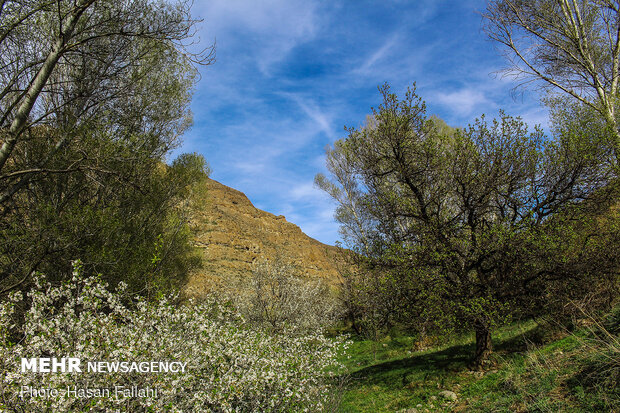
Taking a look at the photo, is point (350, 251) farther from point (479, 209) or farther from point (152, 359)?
point (152, 359)

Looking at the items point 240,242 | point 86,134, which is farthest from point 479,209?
point 240,242

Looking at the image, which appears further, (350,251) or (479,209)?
(350,251)

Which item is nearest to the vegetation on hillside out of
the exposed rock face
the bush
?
the bush

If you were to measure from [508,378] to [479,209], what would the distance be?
471 cm

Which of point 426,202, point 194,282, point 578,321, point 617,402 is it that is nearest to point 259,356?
point 617,402

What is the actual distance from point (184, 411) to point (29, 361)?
2.31m

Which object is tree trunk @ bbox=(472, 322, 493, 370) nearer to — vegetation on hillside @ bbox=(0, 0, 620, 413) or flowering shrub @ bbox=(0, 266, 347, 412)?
vegetation on hillside @ bbox=(0, 0, 620, 413)

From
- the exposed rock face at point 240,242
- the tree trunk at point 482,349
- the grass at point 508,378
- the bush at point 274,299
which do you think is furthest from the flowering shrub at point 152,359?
the exposed rock face at point 240,242

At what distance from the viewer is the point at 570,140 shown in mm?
9766

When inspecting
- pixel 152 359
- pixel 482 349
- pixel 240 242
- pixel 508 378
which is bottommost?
pixel 508 378

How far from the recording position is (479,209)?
10484 millimetres

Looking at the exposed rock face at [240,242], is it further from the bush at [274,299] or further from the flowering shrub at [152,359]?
the flowering shrub at [152,359]

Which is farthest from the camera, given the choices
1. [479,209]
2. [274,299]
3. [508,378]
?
[274,299]

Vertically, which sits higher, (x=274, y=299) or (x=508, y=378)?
(x=274, y=299)
